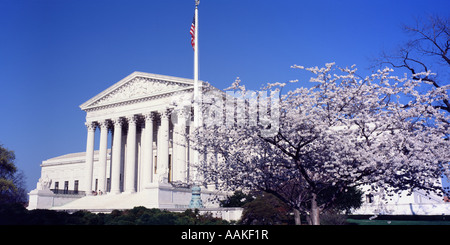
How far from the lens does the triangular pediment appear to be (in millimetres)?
46500

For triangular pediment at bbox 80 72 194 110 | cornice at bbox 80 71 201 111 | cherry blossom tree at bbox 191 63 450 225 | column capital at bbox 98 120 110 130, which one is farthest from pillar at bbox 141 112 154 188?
cherry blossom tree at bbox 191 63 450 225

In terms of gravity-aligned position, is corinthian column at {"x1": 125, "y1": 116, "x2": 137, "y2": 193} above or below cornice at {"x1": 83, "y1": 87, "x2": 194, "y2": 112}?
below

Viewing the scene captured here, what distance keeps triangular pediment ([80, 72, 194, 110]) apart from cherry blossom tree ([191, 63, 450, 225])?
31790 millimetres

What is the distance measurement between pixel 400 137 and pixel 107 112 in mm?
46235

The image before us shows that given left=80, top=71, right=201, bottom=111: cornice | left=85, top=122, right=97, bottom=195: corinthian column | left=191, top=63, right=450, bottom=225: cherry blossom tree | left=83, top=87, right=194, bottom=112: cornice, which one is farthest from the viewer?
left=85, top=122, right=97, bottom=195: corinthian column

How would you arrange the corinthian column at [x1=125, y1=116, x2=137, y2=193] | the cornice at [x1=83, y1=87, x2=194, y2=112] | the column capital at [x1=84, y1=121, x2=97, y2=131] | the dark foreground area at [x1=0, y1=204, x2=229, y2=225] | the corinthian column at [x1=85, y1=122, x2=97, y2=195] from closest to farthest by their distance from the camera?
the dark foreground area at [x1=0, y1=204, x2=229, y2=225], the cornice at [x1=83, y1=87, x2=194, y2=112], the corinthian column at [x1=125, y1=116, x2=137, y2=193], the corinthian column at [x1=85, y1=122, x2=97, y2=195], the column capital at [x1=84, y1=121, x2=97, y2=131]

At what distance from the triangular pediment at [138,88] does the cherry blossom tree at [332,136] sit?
3179 centimetres

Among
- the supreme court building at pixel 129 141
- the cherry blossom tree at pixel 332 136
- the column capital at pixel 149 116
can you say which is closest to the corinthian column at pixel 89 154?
the supreme court building at pixel 129 141

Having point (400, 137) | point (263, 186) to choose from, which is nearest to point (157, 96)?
point (263, 186)

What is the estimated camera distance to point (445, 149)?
Result: 11602mm

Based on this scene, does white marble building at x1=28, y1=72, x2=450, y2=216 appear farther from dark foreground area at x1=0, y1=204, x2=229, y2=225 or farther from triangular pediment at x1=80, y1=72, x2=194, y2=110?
dark foreground area at x1=0, y1=204, x2=229, y2=225

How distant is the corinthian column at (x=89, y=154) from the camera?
4988 cm

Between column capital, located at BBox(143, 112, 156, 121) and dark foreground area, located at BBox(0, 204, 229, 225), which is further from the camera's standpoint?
column capital, located at BBox(143, 112, 156, 121)
